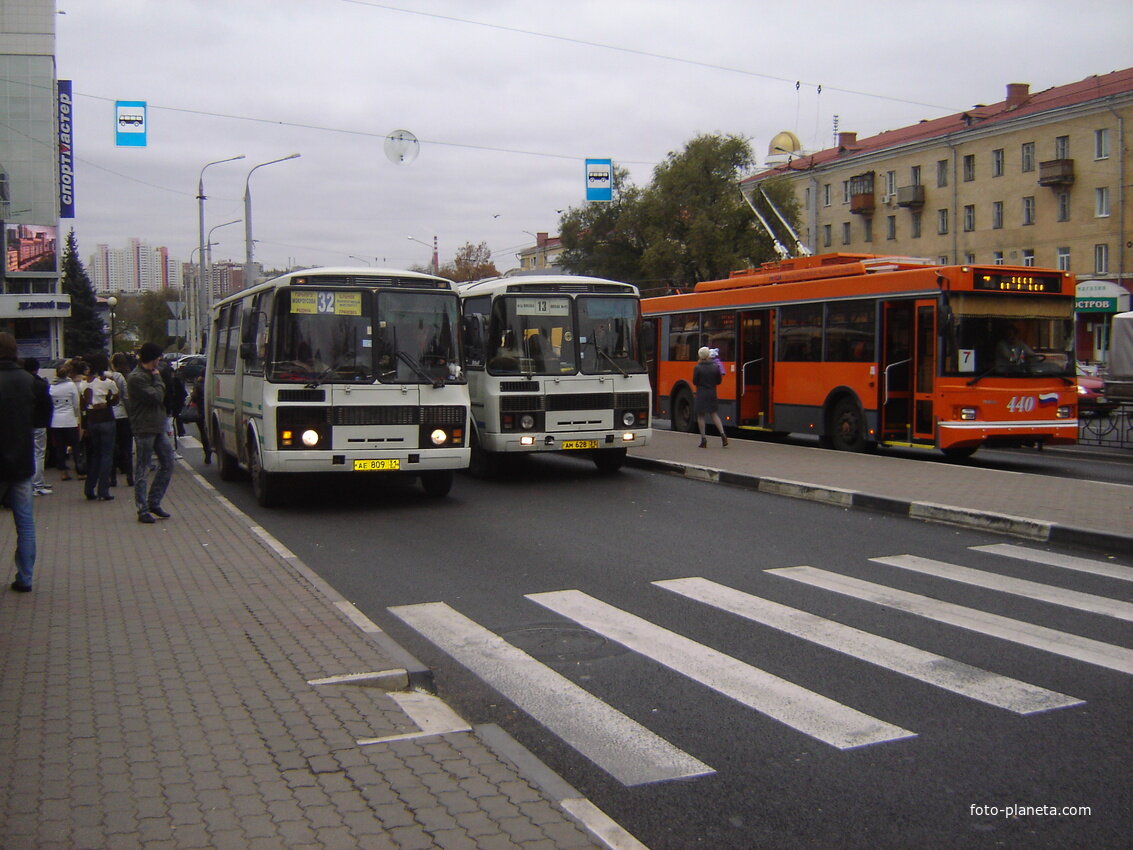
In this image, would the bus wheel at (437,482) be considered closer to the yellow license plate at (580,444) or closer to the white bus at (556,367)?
the white bus at (556,367)

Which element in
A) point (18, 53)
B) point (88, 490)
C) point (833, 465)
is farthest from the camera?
point (18, 53)

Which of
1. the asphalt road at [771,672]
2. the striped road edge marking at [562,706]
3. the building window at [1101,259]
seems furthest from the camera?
the building window at [1101,259]

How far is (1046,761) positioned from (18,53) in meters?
48.2

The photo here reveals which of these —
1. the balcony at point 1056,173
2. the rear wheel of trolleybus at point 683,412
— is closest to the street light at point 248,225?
the rear wheel of trolleybus at point 683,412

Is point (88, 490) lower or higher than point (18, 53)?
lower

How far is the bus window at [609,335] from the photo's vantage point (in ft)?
49.4

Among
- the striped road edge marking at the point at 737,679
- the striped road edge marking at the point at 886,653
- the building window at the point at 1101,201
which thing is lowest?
the striped road edge marking at the point at 737,679

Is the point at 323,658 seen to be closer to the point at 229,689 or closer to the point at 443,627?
the point at 229,689

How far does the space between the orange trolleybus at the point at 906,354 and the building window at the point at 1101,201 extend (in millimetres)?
36368

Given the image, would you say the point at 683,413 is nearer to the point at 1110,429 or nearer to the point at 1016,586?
the point at 1110,429

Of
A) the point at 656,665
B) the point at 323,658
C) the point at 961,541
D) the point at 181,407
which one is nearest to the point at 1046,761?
the point at 656,665

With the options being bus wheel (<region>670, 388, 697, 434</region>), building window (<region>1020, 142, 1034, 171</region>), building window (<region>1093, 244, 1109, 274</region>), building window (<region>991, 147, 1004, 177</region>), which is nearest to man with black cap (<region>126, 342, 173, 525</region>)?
bus wheel (<region>670, 388, 697, 434</region>)

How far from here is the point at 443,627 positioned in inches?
282

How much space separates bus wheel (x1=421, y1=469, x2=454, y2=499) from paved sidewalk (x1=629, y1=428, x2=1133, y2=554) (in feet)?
12.7
